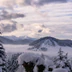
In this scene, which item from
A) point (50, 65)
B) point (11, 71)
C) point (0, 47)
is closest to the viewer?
point (50, 65)

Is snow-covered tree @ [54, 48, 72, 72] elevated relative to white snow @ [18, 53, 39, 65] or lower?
lower

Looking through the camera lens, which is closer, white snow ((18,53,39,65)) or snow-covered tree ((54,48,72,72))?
white snow ((18,53,39,65))

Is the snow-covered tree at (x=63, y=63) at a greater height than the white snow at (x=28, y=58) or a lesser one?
lesser

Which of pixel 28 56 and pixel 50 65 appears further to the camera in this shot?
pixel 50 65

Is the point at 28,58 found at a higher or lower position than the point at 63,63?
higher

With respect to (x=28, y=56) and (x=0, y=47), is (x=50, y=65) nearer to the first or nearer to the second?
(x=28, y=56)

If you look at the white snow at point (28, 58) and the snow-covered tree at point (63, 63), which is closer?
the white snow at point (28, 58)

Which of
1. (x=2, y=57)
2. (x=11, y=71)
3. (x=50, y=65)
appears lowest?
(x=11, y=71)

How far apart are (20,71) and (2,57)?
1488 centimetres

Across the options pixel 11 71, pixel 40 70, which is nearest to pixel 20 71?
pixel 40 70

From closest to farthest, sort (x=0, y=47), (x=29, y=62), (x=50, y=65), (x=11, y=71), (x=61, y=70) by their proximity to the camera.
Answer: (x=29, y=62)
(x=61, y=70)
(x=50, y=65)
(x=0, y=47)
(x=11, y=71)

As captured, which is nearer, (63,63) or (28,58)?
(28,58)

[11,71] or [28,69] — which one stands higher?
[28,69]

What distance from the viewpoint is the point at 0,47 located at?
25.2 m
